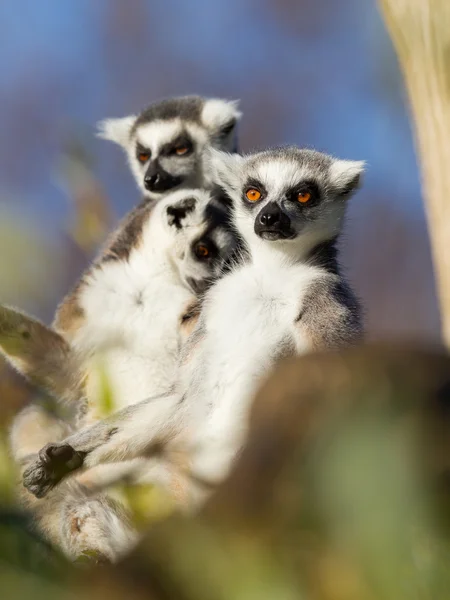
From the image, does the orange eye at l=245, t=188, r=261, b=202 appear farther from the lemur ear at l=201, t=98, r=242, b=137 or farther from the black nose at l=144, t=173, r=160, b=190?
the lemur ear at l=201, t=98, r=242, b=137

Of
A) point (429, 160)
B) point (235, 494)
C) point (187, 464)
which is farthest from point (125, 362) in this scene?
point (235, 494)

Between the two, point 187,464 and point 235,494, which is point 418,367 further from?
point 187,464

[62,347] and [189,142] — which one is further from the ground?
[189,142]

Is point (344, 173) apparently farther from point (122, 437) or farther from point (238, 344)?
point (122, 437)

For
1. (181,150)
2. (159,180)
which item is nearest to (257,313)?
(159,180)

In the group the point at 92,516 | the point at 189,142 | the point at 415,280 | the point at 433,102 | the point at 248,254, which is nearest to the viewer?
the point at 433,102

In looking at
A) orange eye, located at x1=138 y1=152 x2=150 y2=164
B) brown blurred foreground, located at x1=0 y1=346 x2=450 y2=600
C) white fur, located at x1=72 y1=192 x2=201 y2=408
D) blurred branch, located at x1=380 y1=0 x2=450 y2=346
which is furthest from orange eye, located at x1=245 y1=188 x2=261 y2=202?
brown blurred foreground, located at x1=0 y1=346 x2=450 y2=600
